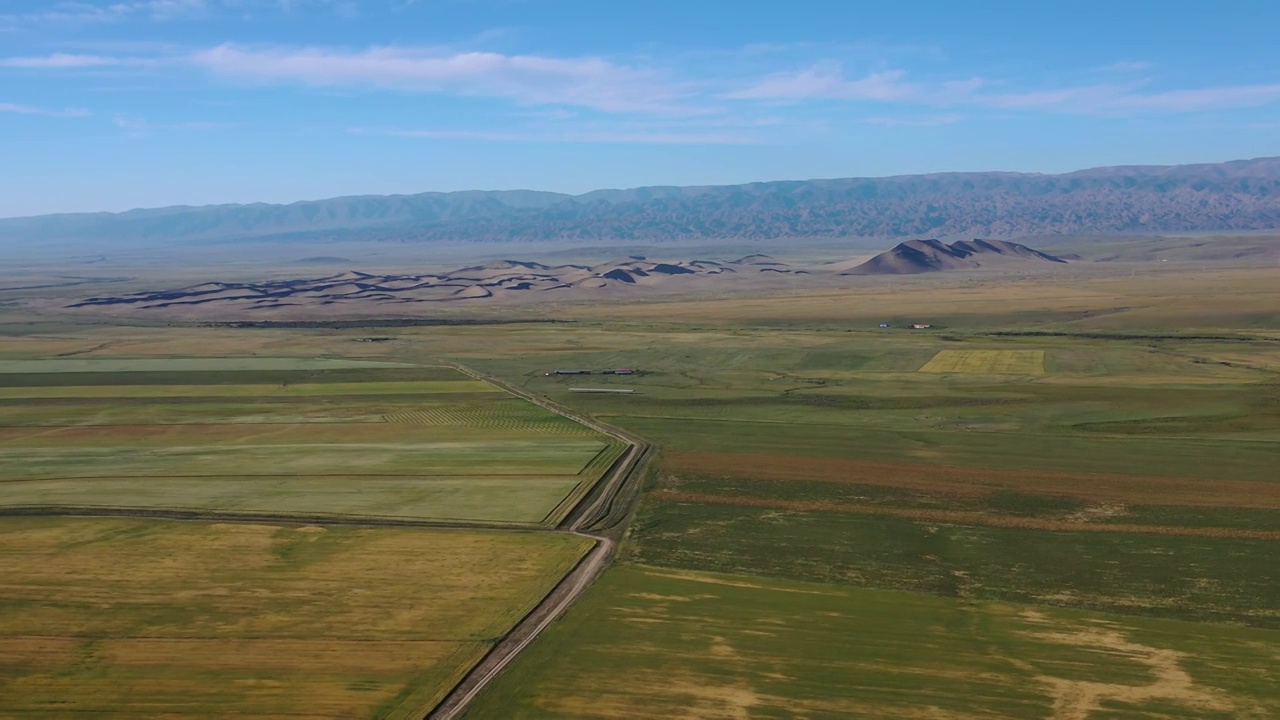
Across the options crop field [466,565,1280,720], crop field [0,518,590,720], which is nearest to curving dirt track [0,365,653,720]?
crop field [0,518,590,720]

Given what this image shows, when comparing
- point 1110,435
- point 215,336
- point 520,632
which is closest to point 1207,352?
point 1110,435

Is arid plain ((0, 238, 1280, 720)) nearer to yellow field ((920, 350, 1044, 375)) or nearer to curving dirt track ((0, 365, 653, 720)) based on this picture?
curving dirt track ((0, 365, 653, 720))

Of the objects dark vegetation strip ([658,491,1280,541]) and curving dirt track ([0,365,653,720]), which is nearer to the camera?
curving dirt track ([0,365,653,720])

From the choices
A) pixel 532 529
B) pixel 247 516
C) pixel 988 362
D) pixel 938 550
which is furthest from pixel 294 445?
pixel 988 362

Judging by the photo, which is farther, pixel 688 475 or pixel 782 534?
pixel 688 475

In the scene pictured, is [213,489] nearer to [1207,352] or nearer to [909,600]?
[909,600]
